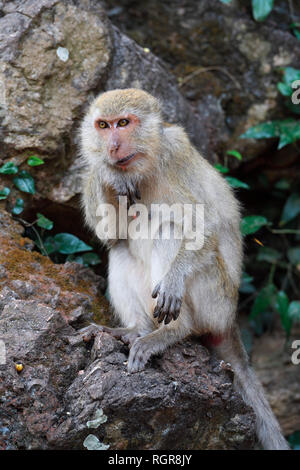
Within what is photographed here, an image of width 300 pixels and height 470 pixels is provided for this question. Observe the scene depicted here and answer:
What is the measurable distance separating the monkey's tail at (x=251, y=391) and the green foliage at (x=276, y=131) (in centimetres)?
230

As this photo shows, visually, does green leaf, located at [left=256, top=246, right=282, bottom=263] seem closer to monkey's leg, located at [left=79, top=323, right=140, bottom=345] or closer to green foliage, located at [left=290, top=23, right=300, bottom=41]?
green foliage, located at [left=290, top=23, right=300, bottom=41]

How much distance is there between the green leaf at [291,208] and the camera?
683 centimetres

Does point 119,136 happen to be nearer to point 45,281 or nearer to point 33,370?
point 45,281

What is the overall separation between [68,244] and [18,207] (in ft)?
1.82

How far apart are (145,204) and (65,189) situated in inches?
A: 44.3

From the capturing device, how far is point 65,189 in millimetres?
5387

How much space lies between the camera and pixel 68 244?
5234 millimetres

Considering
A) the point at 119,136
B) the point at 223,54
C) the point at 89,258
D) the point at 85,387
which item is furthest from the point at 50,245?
the point at 223,54

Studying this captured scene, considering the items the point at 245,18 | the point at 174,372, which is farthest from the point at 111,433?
the point at 245,18

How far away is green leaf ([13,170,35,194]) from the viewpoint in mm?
5066

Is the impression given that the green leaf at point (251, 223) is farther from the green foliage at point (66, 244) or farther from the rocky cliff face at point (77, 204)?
the green foliage at point (66, 244)

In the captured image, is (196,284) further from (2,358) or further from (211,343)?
(2,358)

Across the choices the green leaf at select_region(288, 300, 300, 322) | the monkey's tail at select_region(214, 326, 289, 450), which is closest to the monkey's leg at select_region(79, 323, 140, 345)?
the monkey's tail at select_region(214, 326, 289, 450)
